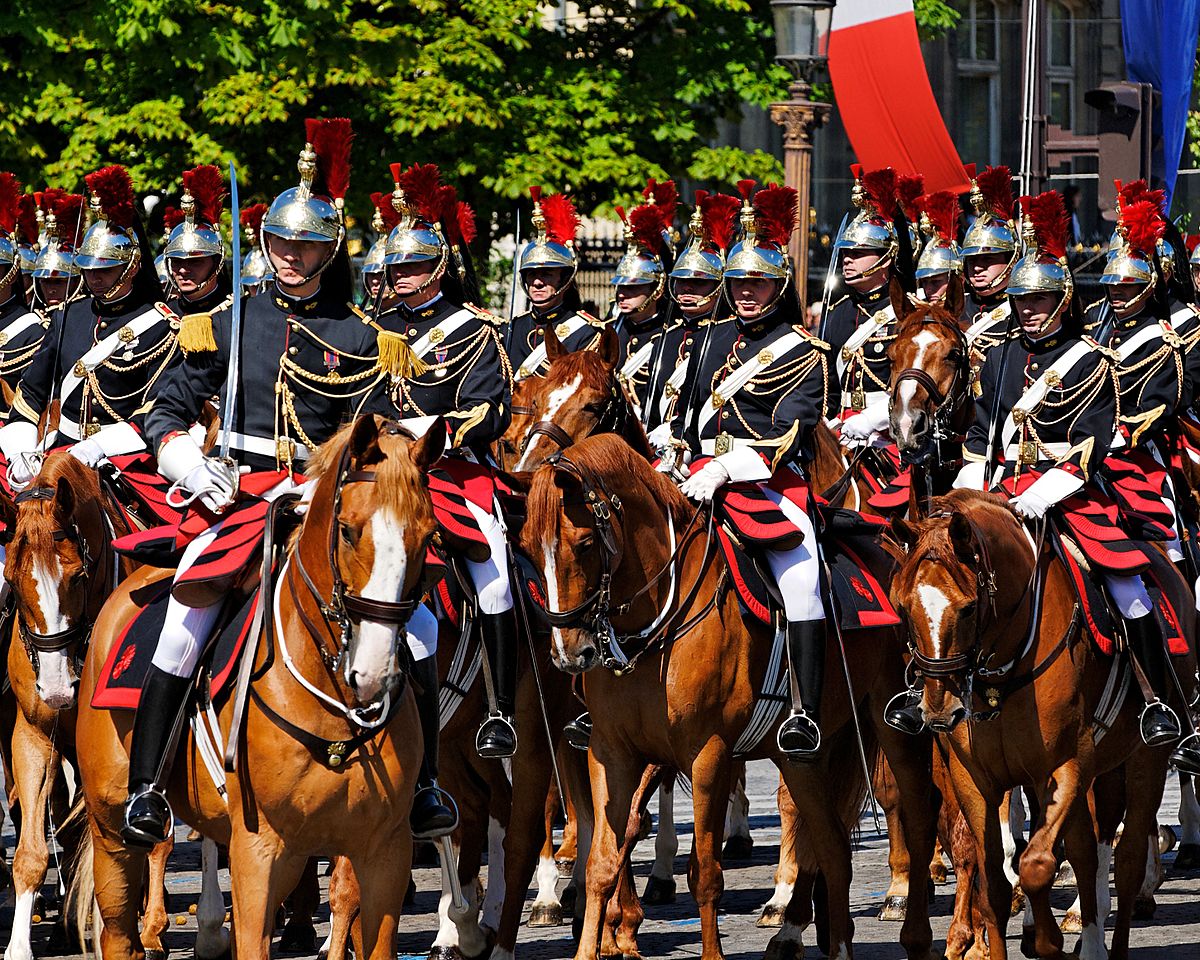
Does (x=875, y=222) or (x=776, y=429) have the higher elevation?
(x=875, y=222)

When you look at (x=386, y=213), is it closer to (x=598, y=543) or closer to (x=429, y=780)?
(x=598, y=543)

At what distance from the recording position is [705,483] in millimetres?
10055

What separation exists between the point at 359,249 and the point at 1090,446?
48.9 ft

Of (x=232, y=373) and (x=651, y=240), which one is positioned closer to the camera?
(x=232, y=373)

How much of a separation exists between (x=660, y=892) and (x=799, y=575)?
2.45 metres

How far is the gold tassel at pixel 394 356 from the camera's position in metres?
8.86

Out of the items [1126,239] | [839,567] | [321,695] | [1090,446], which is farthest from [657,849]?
[321,695]

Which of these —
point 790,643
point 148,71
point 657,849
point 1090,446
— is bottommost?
point 657,849

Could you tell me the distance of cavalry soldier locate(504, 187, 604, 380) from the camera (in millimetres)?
13664

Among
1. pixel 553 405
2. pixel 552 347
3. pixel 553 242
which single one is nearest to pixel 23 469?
pixel 552 347

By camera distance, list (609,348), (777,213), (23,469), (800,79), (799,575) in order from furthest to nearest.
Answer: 1. (800,79)
2. (777,213)
3. (23,469)
4. (609,348)
5. (799,575)

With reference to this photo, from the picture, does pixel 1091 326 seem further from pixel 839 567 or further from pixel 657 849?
pixel 657 849

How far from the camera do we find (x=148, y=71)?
915 inches

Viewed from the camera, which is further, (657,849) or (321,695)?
(657,849)
